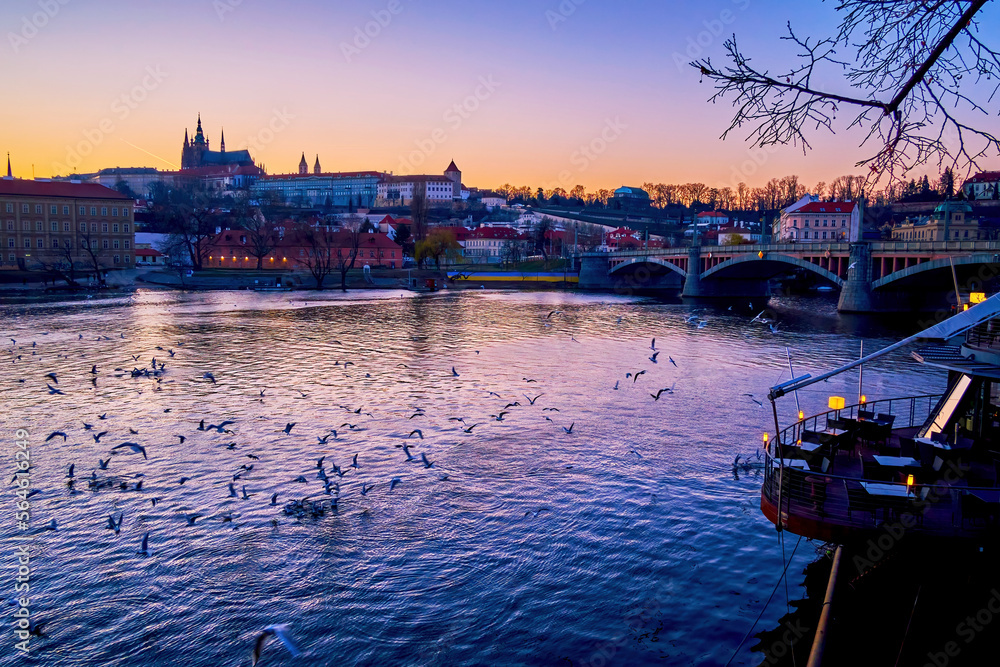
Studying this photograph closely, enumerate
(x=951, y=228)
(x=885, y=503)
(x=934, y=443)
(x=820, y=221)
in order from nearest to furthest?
(x=885, y=503), (x=934, y=443), (x=951, y=228), (x=820, y=221)

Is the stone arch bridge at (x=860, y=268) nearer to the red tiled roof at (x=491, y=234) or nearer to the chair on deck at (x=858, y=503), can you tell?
the chair on deck at (x=858, y=503)

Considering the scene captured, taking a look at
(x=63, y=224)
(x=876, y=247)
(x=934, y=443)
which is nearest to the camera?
(x=934, y=443)

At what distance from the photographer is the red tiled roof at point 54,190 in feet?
282

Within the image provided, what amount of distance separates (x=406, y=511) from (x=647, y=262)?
6647cm

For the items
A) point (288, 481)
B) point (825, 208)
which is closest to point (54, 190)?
point (288, 481)

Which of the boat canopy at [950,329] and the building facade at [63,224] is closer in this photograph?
the boat canopy at [950,329]

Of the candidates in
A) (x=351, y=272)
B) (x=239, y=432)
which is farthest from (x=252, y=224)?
(x=239, y=432)

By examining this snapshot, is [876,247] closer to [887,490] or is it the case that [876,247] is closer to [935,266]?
[935,266]

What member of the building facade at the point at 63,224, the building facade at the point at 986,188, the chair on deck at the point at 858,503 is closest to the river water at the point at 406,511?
the chair on deck at the point at 858,503

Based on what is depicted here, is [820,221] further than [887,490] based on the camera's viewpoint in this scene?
Yes

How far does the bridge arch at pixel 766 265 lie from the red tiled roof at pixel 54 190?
253ft

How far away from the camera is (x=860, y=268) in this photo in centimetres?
4872

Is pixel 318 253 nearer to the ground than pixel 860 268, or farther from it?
farther from it

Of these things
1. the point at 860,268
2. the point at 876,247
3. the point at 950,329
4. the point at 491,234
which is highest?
the point at 491,234
